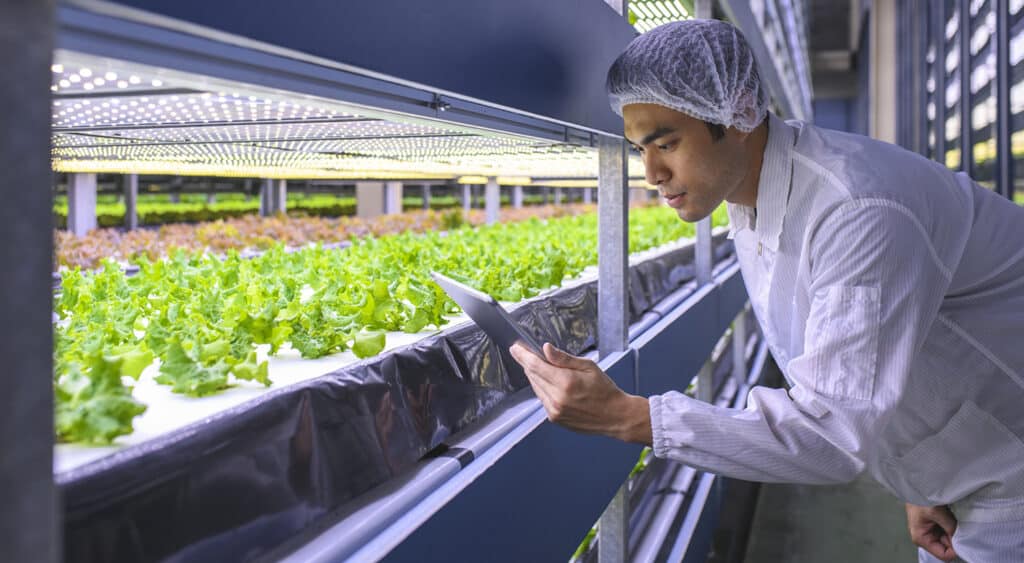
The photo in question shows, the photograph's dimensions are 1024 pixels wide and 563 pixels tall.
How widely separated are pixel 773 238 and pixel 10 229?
144 cm

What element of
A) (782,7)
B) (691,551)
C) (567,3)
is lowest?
(691,551)

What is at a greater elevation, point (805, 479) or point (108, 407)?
point (108, 407)

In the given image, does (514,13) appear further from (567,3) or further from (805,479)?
(805,479)

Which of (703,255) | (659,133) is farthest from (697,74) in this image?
(703,255)

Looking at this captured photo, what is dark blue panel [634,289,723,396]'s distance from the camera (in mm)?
2668

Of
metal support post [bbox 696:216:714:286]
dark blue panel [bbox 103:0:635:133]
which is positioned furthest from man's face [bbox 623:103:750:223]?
metal support post [bbox 696:216:714:286]

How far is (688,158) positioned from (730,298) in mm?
3458

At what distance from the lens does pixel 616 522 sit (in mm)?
2602

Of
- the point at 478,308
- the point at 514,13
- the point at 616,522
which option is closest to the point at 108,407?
the point at 478,308

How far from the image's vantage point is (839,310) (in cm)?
132

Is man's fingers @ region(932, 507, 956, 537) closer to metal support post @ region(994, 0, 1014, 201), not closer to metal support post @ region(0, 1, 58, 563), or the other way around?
metal support post @ region(0, 1, 58, 563)

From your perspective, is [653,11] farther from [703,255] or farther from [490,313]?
[490,313]

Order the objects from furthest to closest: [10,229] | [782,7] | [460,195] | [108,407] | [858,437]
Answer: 1. [460,195]
2. [782,7]
3. [858,437]
4. [108,407]
5. [10,229]

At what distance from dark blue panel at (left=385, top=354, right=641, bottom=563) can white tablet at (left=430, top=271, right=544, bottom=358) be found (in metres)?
0.24
